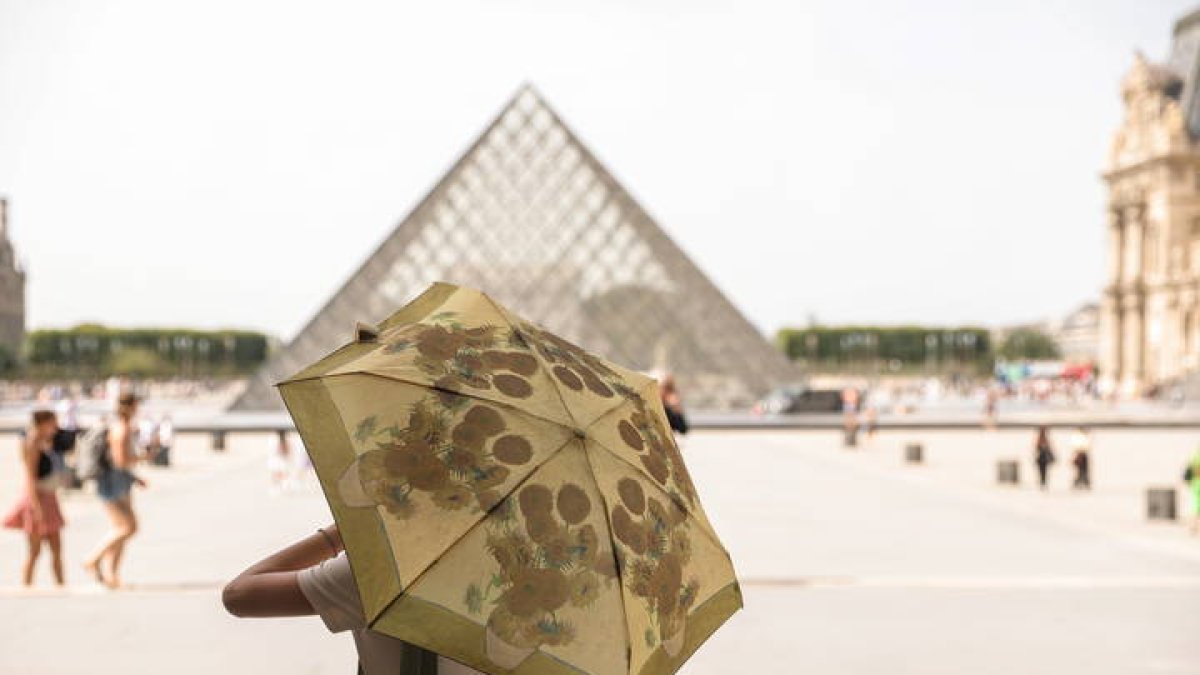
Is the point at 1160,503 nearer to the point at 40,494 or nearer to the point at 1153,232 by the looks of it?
the point at 40,494

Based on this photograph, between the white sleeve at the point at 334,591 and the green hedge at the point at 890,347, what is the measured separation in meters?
94.0

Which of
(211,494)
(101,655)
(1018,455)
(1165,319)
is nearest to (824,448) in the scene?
(1018,455)

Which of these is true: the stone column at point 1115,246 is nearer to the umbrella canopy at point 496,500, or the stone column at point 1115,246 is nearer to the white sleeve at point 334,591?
the umbrella canopy at point 496,500

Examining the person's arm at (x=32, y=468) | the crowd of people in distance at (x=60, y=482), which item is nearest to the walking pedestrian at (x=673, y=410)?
the crowd of people in distance at (x=60, y=482)

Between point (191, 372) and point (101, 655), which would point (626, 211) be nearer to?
point (101, 655)

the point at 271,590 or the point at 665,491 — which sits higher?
the point at 665,491

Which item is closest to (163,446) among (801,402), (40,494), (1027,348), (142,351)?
(40,494)

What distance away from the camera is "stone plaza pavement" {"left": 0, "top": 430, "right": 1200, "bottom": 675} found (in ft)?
19.4

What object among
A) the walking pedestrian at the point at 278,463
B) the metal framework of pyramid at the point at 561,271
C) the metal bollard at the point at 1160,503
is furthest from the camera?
the metal framework of pyramid at the point at 561,271

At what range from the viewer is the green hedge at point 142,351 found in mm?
91875

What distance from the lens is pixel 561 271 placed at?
43094 millimetres

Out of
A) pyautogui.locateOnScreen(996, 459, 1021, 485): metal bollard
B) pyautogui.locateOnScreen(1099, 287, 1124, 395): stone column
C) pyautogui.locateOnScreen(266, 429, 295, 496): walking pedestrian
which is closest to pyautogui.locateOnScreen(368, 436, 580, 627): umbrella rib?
pyautogui.locateOnScreen(266, 429, 295, 496): walking pedestrian

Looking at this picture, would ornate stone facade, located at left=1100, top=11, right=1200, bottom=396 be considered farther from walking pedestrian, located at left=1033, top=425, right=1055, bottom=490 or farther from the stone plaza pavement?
the stone plaza pavement

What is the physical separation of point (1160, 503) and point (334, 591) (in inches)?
437
